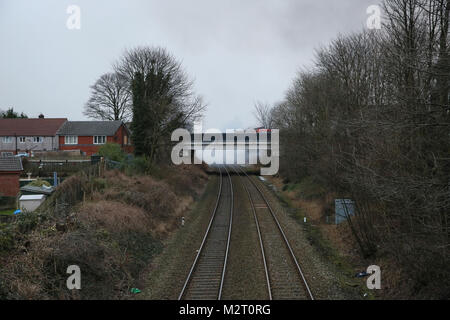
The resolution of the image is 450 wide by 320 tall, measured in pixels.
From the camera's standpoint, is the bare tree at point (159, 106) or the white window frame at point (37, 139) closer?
the bare tree at point (159, 106)

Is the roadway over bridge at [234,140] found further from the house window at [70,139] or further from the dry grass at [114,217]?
the dry grass at [114,217]

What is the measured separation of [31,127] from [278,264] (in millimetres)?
42701

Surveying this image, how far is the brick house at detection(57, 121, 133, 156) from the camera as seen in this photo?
1566 inches

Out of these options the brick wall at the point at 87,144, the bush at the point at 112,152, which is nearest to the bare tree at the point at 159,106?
the bush at the point at 112,152

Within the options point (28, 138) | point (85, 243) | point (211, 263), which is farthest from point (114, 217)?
point (28, 138)

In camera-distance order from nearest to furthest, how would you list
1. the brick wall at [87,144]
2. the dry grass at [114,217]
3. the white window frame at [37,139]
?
the dry grass at [114,217], the brick wall at [87,144], the white window frame at [37,139]

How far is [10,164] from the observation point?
67.9ft

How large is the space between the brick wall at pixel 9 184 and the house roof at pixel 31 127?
2232 centimetres

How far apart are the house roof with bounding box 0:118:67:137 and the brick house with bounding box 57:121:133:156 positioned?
175 centimetres

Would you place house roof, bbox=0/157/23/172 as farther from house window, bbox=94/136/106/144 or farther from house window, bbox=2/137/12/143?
house window, bbox=2/137/12/143

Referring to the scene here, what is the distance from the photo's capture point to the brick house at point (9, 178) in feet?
66.8

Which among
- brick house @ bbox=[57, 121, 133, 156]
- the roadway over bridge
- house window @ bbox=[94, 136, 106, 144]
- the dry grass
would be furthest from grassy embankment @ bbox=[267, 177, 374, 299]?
house window @ bbox=[94, 136, 106, 144]

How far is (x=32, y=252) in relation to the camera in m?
8.46
